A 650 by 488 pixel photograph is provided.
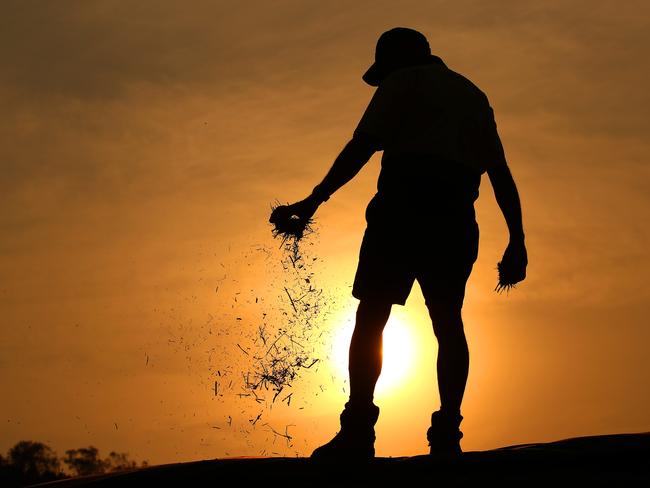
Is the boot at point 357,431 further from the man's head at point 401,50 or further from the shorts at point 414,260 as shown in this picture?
the man's head at point 401,50

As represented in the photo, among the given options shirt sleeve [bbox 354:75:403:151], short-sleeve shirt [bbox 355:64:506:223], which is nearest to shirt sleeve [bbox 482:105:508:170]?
short-sleeve shirt [bbox 355:64:506:223]

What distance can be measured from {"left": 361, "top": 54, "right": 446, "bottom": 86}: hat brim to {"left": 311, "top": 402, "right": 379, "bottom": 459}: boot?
2.02m

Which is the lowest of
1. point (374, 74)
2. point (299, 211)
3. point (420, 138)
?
point (299, 211)

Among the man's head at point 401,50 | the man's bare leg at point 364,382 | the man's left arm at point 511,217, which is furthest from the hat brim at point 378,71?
the man's bare leg at point 364,382

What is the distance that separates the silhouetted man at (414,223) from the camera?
6.24 m

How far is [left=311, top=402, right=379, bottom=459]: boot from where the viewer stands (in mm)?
6203

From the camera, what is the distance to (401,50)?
659 centimetres

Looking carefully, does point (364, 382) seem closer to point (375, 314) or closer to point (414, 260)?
point (375, 314)

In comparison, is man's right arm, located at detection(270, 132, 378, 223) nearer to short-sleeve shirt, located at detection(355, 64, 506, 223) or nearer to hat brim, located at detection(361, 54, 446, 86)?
short-sleeve shirt, located at detection(355, 64, 506, 223)

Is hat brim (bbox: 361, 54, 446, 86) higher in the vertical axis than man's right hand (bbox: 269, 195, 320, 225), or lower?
higher

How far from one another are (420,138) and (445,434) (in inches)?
68.2

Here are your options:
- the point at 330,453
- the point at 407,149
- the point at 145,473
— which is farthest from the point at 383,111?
the point at 145,473

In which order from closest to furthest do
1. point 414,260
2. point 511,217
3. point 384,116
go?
point 384,116 → point 414,260 → point 511,217

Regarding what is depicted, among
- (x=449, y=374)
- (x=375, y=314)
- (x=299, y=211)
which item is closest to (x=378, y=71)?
(x=299, y=211)
